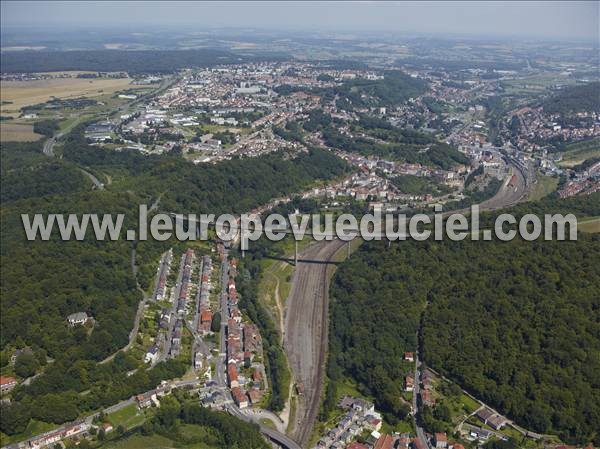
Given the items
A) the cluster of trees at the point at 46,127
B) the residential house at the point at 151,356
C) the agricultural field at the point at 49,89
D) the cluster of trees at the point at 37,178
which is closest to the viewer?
the residential house at the point at 151,356

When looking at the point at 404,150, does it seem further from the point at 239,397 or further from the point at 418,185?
the point at 239,397

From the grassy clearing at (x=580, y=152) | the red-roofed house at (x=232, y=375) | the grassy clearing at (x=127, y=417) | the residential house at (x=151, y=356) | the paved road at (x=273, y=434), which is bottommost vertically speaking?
the paved road at (x=273, y=434)

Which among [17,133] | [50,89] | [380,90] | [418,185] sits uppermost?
A: [50,89]

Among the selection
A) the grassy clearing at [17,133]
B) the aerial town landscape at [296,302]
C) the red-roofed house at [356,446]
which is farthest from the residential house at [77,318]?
the grassy clearing at [17,133]

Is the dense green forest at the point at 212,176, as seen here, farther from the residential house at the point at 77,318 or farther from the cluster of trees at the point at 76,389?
the cluster of trees at the point at 76,389

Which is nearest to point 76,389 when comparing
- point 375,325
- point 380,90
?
point 375,325

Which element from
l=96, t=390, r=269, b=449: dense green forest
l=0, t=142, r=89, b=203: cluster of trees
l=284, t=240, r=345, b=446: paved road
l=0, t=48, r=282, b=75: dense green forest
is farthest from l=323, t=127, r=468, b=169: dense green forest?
l=0, t=48, r=282, b=75: dense green forest

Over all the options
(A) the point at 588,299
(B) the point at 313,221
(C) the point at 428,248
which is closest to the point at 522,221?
(C) the point at 428,248

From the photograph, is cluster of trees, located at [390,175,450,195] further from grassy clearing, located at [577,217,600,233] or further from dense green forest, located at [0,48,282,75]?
dense green forest, located at [0,48,282,75]
